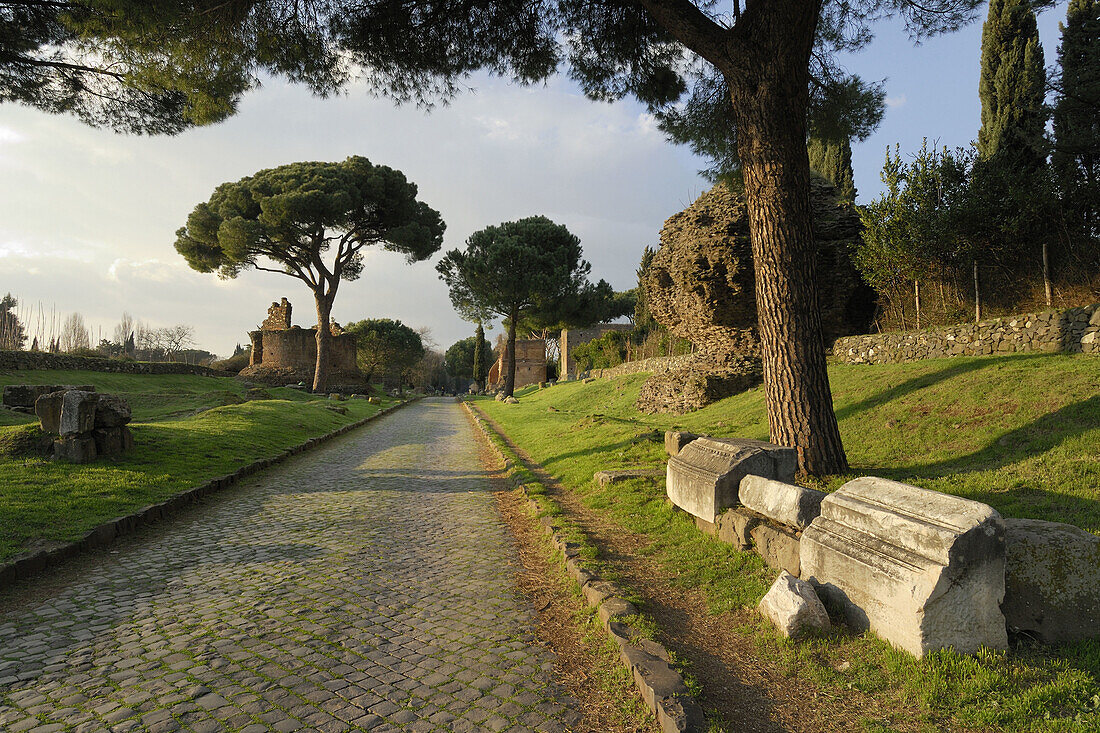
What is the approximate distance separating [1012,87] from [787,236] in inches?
659

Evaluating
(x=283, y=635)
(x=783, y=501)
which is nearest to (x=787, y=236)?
(x=783, y=501)

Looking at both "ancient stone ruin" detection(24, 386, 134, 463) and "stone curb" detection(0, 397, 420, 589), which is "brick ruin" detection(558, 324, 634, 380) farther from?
"ancient stone ruin" detection(24, 386, 134, 463)

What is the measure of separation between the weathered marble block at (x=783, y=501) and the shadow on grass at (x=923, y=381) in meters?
4.62

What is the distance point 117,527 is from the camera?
5.25 metres

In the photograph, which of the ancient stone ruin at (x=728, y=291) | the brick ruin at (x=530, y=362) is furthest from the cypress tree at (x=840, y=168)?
the brick ruin at (x=530, y=362)

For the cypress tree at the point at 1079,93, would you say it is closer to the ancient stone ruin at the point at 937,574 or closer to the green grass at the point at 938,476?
the green grass at the point at 938,476

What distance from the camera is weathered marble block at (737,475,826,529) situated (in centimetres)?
390

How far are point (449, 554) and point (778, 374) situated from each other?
12.8 feet

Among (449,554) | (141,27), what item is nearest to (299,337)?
(141,27)

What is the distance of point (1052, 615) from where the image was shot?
2670 millimetres

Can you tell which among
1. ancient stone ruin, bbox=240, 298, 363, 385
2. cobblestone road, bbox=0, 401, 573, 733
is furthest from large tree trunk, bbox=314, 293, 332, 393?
cobblestone road, bbox=0, 401, 573, 733

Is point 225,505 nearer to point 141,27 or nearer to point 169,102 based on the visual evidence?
point 141,27

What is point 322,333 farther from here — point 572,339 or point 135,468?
point 135,468

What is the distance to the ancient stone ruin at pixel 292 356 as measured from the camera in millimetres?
35406
